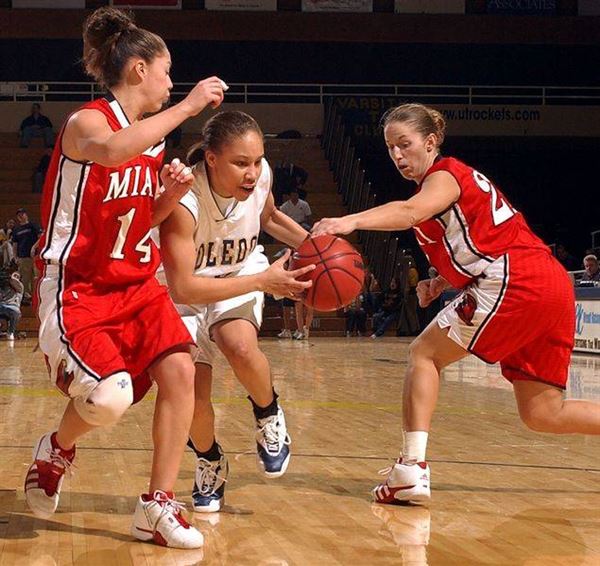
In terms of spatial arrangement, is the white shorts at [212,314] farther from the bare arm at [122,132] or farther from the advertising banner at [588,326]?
the advertising banner at [588,326]

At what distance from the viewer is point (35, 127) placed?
22.8 meters

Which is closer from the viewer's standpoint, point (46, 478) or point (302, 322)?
point (46, 478)

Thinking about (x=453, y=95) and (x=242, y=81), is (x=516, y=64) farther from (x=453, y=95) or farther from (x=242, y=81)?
(x=242, y=81)

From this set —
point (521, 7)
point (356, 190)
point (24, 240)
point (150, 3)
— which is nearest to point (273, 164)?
point (356, 190)

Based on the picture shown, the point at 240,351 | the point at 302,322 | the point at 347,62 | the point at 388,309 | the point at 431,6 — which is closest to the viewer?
the point at 240,351

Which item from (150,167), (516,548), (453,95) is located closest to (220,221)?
(150,167)

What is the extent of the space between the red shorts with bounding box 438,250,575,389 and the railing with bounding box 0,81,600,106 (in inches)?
787

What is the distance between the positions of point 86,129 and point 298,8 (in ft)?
72.1

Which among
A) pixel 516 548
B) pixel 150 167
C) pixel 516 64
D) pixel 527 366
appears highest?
pixel 516 64

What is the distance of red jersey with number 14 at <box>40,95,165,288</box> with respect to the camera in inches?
144

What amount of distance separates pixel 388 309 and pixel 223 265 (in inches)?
567

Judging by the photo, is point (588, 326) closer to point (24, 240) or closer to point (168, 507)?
point (24, 240)

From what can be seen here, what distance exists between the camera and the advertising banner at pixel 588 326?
44.1 feet

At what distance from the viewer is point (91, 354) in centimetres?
357
